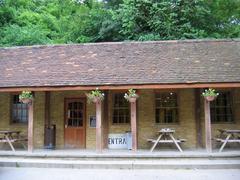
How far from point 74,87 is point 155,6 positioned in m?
12.7

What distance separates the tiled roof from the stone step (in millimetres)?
2969

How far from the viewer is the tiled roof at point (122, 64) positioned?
1359 cm

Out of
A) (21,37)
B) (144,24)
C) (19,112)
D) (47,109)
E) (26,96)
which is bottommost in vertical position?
(19,112)

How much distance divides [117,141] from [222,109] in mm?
4758

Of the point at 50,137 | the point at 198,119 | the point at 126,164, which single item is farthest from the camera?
the point at 50,137

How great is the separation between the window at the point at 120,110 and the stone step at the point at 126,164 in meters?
2.97

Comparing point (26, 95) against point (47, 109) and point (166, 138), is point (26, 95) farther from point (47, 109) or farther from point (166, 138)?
point (166, 138)

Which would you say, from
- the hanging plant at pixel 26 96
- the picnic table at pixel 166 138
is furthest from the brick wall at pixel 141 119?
the hanging plant at pixel 26 96

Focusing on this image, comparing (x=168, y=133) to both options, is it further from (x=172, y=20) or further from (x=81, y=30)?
(x=81, y=30)

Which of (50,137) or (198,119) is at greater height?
(198,119)

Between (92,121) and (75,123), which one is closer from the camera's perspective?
(92,121)

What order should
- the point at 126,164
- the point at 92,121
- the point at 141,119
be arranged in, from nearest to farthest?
the point at 126,164 < the point at 141,119 < the point at 92,121

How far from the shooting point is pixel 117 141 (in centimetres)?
1489

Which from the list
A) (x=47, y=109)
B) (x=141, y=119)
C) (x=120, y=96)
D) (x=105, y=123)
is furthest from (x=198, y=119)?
(x=47, y=109)
